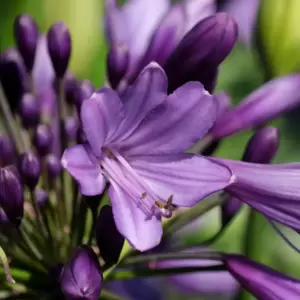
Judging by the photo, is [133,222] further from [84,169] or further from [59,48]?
[59,48]

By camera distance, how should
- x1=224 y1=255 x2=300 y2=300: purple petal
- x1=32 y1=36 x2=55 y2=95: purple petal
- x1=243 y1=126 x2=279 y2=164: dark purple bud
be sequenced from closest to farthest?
x1=224 y1=255 x2=300 y2=300: purple petal
x1=243 y1=126 x2=279 y2=164: dark purple bud
x1=32 y1=36 x2=55 y2=95: purple petal

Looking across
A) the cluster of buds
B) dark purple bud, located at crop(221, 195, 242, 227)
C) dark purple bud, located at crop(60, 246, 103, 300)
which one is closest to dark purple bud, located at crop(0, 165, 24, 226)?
the cluster of buds

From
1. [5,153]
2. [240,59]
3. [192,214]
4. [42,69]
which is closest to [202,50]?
[192,214]

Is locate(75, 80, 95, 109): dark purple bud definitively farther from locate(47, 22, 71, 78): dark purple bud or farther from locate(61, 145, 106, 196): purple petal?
locate(61, 145, 106, 196): purple petal

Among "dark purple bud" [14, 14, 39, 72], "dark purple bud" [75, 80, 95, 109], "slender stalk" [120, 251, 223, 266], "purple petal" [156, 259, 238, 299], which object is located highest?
"dark purple bud" [14, 14, 39, 72]

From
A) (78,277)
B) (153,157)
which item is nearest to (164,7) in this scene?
(153,157)

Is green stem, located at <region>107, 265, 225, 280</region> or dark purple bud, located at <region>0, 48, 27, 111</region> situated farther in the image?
dark purple bud, located at <region>0, 48, 27, 111</region>

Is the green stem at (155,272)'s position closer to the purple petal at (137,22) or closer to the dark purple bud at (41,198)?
the dark purple bud at (41,198)
